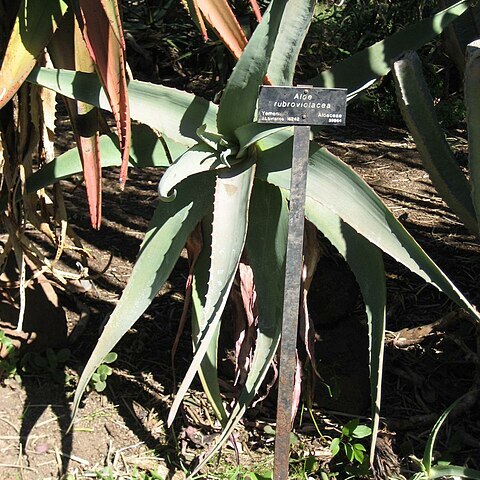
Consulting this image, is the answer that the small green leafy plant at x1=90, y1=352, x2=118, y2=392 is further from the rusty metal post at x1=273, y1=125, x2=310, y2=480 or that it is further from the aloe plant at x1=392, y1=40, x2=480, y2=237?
the aloe plant at x1=392, y1=40, x2=480, y2=237

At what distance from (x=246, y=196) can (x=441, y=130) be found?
54cm

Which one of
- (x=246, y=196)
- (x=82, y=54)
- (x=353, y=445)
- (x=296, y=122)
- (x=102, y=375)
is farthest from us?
(x=102, y=375)

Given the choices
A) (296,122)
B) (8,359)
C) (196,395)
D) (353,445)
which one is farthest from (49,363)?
(296,122)

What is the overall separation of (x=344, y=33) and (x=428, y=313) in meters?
2.76

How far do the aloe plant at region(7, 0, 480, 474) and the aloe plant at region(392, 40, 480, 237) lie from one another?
0.23ft

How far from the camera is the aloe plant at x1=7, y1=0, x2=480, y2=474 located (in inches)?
62.2

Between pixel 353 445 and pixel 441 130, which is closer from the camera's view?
pixel 441 130

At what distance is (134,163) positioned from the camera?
183cm

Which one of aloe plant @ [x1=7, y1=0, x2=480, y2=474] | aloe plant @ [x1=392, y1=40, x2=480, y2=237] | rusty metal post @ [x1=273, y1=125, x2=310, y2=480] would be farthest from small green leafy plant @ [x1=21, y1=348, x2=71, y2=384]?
aloe plant @ [x1=392, y1=40, x2=480, y2=237]

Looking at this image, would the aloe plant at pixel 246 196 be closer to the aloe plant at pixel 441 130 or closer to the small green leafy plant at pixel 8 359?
the aloe plant at pixel 441 130

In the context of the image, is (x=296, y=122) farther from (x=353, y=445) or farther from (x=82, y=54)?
(x=353, y=445)

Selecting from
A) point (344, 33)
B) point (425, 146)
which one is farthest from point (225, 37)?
point (344, 33)

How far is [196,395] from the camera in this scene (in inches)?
89.1

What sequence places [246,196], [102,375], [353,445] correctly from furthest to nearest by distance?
[102,375], [353,445], [246,196]
